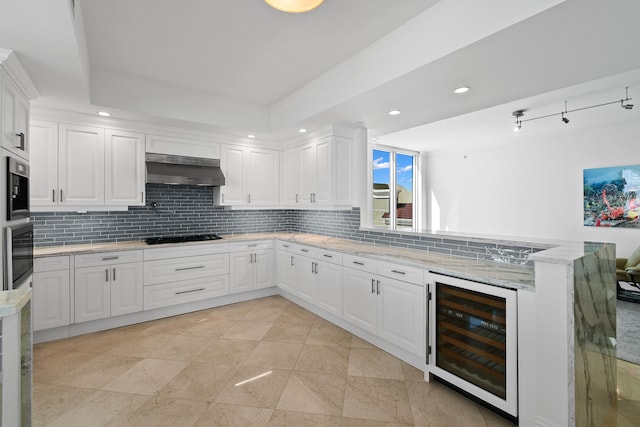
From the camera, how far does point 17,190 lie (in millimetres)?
2193

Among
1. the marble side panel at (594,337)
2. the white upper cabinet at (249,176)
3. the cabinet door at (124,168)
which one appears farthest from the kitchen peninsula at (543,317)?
the white upper cabinet at (249,176)

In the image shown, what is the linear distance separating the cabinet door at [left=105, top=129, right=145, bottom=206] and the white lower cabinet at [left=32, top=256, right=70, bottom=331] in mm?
832

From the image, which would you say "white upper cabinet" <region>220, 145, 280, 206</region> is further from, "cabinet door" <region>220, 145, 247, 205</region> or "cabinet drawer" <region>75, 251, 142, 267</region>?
"cabinet drawer" <region>75, 251, 142, 267</region>

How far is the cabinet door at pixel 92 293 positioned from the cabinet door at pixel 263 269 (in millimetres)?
1756

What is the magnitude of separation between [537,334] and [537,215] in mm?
4838

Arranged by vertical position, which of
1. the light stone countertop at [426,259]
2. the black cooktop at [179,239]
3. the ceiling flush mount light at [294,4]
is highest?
the ceiling flush mount light at [294,4]

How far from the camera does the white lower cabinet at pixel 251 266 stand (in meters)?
4.17

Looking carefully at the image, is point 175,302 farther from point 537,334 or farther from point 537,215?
point 537,215

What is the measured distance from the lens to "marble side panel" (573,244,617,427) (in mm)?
1649

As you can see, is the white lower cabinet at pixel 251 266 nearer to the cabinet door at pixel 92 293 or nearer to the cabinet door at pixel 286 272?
the cabinet door at pixel 286 272

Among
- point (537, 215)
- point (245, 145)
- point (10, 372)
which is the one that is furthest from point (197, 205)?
point (537, 215)

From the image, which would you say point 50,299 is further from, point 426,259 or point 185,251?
point 426,259

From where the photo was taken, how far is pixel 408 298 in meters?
2.55

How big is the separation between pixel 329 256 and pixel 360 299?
0.65 m
